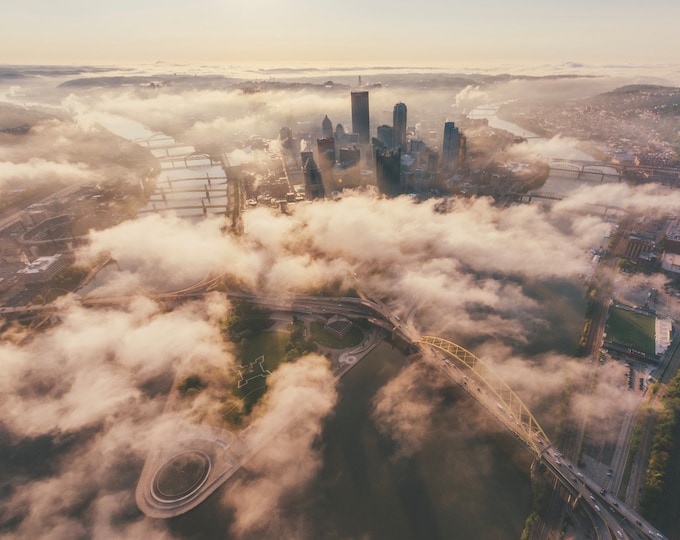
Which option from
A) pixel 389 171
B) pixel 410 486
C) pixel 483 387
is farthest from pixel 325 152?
pixel 410 486

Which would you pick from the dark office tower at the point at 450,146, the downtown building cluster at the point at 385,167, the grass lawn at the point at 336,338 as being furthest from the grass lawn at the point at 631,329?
the dark office tower at the point at 450,146

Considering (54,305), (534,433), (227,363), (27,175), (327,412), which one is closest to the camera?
(534,433)

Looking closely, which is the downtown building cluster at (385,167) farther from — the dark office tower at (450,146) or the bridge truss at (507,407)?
the bridge truss at (507,407)

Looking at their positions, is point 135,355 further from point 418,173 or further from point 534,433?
point 418,173

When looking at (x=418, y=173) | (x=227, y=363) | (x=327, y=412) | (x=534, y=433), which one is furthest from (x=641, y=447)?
(x=418, y=173)

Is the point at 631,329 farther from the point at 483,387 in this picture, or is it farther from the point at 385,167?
the point at 385,167

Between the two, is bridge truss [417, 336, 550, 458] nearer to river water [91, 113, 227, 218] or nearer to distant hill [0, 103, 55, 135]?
river water [91, 113, 227, 218]
